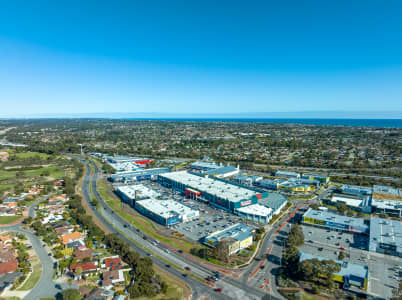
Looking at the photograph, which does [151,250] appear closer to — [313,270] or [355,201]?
[313,270]

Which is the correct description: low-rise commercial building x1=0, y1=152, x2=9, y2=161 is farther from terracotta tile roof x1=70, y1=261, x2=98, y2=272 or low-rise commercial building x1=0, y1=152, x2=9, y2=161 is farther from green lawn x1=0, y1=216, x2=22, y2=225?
terracotta tile roof x1=70, y1=261, x2=98, y2=272

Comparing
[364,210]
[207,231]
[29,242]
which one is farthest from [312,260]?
[29,242]

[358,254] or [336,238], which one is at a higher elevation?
[358,254]

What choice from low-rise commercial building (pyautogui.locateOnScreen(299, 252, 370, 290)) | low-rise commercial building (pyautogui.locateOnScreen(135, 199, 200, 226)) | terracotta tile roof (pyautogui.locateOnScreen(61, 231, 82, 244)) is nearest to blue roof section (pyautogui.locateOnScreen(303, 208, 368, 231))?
low-rise commercial building (pyautogui.locateOnScreen(299, 252, 370, 290))

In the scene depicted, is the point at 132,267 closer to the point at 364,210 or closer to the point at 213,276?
the point at 213,276

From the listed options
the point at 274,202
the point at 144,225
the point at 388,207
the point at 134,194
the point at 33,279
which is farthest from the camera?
the point at 134,194

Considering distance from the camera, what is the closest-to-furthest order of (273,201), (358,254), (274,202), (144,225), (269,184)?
(358,254) < (144,225) < (274,202) < (273,201) < (269,184)

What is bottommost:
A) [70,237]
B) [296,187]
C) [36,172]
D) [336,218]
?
[36,172]

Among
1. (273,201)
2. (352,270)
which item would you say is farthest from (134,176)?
(352,270)
